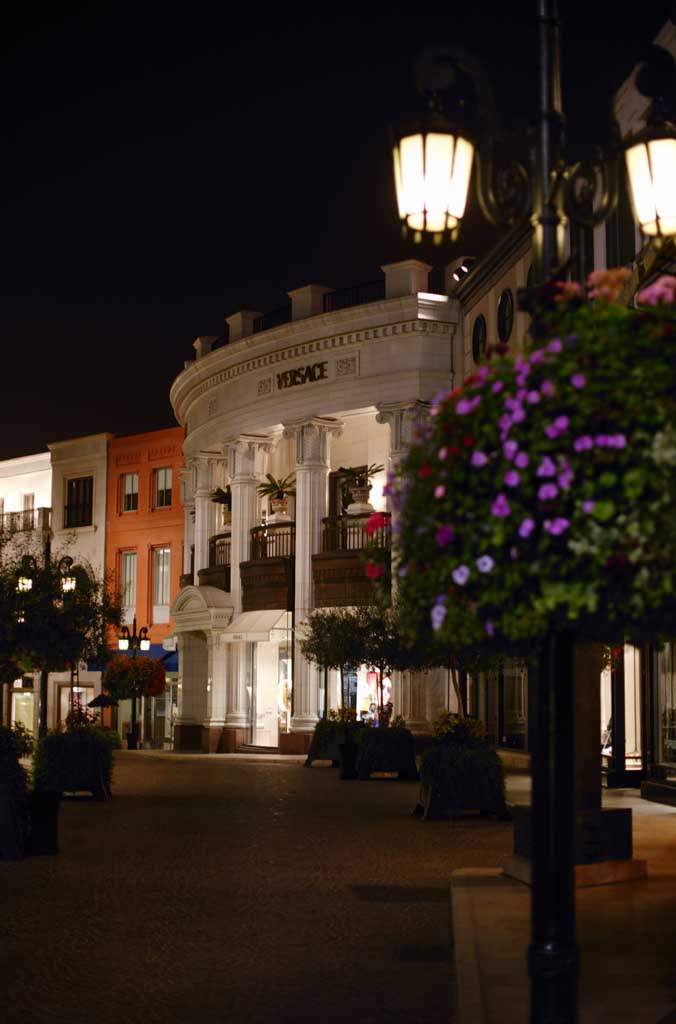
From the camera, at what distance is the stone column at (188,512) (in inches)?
1797

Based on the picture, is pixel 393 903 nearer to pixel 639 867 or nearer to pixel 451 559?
→ pixel 639 867

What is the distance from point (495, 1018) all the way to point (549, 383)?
368 cm

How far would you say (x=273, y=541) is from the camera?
38688mm

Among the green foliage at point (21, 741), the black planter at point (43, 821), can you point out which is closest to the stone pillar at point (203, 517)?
the green foliage at point (21, 741)

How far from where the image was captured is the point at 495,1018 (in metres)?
7.22

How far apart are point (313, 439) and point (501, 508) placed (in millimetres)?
31858

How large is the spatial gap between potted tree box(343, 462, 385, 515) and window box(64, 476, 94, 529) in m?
17.9

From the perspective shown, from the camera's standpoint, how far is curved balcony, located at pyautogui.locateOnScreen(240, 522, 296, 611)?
37406mm

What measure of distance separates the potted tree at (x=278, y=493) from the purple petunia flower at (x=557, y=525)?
33.8 metres

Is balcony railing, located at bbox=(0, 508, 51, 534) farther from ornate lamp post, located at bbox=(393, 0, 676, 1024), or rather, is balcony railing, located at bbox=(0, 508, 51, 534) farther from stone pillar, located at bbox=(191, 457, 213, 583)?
ornate lamp post, located at bbox=(393, 0, 676, 1024)

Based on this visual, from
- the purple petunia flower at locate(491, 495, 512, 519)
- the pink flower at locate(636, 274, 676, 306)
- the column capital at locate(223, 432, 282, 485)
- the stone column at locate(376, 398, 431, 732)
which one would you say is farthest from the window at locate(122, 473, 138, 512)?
the purple petunia flower at locate(491, 495, 512, 519)

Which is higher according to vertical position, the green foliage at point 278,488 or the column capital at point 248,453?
the column capital at point 248,453

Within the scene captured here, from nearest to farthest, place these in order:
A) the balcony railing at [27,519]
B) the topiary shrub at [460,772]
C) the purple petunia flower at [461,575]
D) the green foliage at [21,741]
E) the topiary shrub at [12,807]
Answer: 1. the purple petunia flower at [461,575]
2. the topiary shrub at [12,807]
3. the green foliage at [21,741]
4. the topiary shrub at [460,772]
5. the balcony railing at [27,519]

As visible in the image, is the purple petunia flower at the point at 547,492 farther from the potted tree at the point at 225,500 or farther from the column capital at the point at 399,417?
the potted tree at the point at 225,500
